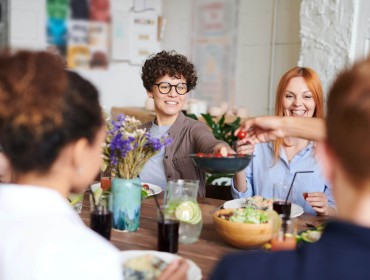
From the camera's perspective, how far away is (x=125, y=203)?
165 centimetres

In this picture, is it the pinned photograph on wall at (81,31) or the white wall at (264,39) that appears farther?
the pinned photograph on wall at (81,31)

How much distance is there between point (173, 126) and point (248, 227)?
1.18 m

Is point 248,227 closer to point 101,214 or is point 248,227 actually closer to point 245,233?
point 245,233

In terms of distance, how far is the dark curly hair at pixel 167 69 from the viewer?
258 cm

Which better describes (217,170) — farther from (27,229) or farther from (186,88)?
(186,88)

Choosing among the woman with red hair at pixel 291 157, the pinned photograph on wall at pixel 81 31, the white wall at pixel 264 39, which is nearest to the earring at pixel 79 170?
the woman with red hair at pixel 291 157

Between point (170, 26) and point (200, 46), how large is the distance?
0.59 meters

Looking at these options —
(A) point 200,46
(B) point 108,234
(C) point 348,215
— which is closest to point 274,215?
(B) point 108,234

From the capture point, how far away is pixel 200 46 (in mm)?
5320

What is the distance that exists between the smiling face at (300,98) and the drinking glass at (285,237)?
108cm

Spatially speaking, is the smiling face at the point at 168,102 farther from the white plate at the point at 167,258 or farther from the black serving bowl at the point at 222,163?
the white plate at the point at 167,258

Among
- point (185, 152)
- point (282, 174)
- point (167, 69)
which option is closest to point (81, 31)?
point (167, 69)

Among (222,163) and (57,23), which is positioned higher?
(57,23)

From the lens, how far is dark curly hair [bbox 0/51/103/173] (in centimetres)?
94
